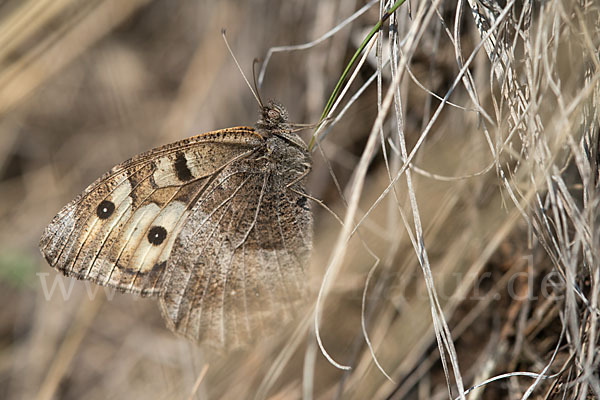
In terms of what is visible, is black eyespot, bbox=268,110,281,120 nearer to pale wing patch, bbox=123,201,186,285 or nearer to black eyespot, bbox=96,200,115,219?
pale wing patch, bbox=123,201,186,285

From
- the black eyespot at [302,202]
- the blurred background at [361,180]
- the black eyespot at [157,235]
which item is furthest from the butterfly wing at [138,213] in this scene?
the blurred background at [361,180]

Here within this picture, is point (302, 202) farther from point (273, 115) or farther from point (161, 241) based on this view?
point (161, 241)

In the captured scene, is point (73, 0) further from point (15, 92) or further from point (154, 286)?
point (154, 286)

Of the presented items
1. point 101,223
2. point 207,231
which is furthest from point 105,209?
point 207,231

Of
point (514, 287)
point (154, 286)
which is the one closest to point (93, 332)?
point (154, 286)

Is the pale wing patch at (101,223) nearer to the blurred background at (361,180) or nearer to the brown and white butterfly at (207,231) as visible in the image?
the brown and white butterfly at (207,231)

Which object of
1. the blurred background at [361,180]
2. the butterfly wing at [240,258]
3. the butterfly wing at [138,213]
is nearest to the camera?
the blurred background at [361,180]
